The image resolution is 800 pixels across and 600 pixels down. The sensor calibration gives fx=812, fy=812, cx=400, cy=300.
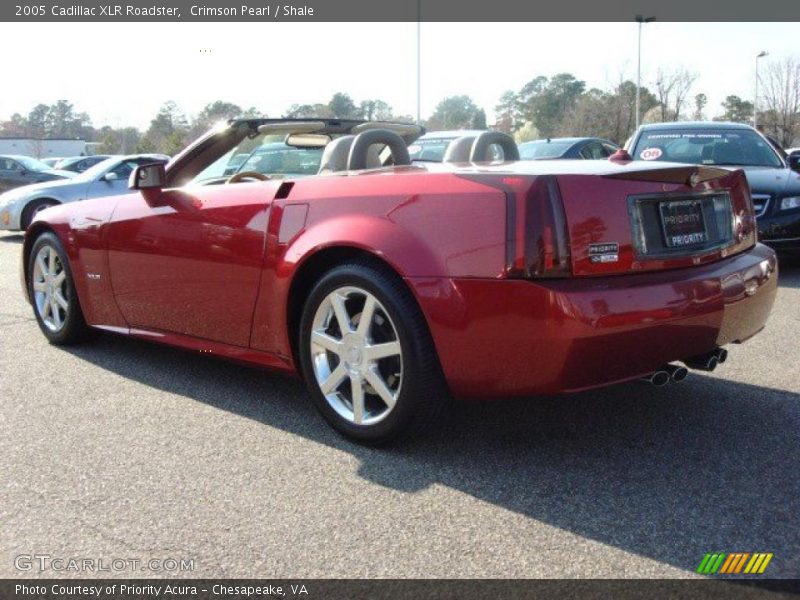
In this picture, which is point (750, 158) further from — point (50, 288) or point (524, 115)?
point (524, 115)

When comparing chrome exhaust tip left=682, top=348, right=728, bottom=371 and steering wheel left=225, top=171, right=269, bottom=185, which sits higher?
steering wheel left=225, top=171, right=269, bottom=185

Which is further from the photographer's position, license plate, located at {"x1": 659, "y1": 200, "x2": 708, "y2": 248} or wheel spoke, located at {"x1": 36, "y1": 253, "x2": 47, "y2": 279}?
wheel spoke, located at {"x1": 36, "y1": 253, "x2": 47, "y2": 279}

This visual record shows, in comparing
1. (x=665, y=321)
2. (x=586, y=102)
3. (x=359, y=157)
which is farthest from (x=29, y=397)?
(x=586, y=102)

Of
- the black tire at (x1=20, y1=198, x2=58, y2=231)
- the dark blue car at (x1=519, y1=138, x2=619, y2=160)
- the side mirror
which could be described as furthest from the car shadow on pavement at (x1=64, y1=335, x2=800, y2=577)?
the black tire at (x1=20, y1=198, x2=58, y2=231)

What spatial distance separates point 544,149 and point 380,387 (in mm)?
9502

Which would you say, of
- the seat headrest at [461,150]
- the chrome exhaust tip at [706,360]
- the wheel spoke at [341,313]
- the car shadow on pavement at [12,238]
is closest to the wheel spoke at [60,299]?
the wheel spoke at [341,313]

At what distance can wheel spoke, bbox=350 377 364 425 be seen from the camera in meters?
3.28

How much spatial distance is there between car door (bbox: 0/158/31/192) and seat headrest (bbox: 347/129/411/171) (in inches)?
661

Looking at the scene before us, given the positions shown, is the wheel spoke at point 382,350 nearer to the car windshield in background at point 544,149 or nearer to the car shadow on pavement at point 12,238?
the car windshield in background at point 544,149

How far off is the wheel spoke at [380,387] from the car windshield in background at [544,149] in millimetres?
8556

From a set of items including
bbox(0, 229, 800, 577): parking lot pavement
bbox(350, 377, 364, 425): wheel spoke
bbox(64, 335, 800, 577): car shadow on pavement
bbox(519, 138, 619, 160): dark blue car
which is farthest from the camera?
bbox(519, 138, 619, 160): dark blue car

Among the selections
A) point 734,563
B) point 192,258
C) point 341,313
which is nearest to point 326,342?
point 341,313

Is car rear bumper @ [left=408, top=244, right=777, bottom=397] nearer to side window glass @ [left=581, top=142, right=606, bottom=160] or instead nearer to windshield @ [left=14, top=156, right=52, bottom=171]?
side window glass @ [left=581, top=142, right=606, bottom=160]

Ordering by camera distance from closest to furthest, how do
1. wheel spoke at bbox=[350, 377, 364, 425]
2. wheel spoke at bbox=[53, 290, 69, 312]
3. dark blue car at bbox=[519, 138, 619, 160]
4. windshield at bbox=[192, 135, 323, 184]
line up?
wheel spoke at bbox=[350, 377, 364, 425] → windshield at bbox=[192, 135, 323, 184] → wheel spoke at bbox=[53, 290, 69, 312] → dark blue car at bbox=[519, 138, 619, 160]
